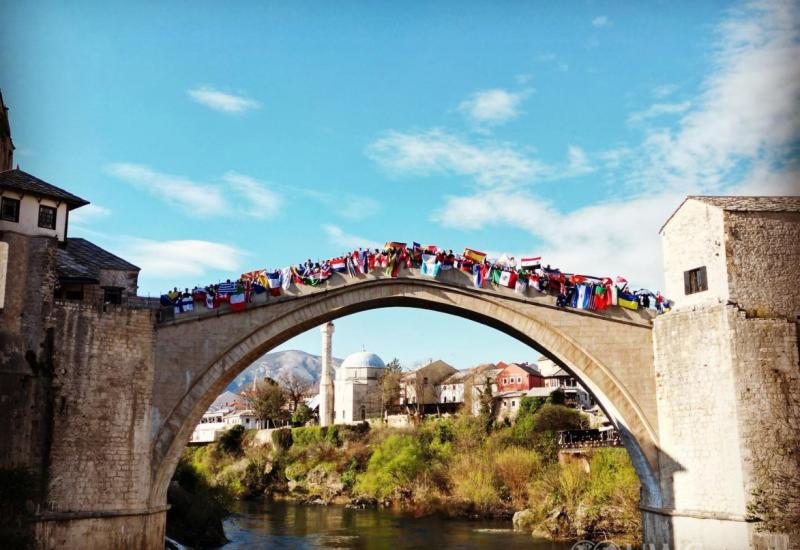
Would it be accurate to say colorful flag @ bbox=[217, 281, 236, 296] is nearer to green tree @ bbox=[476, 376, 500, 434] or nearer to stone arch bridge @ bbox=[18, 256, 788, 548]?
stone arch bridge @ bbox=[18, 256, 788, 548]

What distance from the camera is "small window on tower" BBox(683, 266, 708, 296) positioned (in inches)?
847

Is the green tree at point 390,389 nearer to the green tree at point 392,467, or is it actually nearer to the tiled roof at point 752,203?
the green tree at point 392,467

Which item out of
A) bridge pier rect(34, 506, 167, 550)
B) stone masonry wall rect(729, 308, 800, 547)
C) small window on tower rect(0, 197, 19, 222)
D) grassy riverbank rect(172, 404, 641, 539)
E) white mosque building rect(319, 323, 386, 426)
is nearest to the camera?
stone masonry wall rect(729, 308, 800, 547)

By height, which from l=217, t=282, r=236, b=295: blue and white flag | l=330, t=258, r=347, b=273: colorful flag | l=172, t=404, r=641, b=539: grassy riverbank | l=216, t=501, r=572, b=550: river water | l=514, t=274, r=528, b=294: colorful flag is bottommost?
l=216, t=501, r=572, b=550: river water

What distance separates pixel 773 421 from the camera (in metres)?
19.9

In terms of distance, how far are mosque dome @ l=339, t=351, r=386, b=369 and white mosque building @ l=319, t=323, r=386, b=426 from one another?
107 millimetres

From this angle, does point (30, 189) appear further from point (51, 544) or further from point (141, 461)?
point (51, 544)

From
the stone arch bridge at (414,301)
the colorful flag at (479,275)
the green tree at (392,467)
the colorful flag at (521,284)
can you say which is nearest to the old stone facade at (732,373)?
the stone arch bridge at (414,301)

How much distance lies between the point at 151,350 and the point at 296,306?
13.9 ft

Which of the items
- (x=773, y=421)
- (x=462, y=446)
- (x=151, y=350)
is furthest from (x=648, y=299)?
(x=462, y=446)

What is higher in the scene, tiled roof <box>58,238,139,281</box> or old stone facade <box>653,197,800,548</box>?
tiled roof <box>58,238,139,281</box>

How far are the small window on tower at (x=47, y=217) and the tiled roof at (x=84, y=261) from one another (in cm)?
109

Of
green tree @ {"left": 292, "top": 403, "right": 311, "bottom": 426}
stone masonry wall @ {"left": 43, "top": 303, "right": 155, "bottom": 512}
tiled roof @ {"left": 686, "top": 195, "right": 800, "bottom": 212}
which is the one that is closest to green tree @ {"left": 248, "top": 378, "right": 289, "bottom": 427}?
green tree @ {"left": 292, "top": 403, "right": 311, "bottom": 426}

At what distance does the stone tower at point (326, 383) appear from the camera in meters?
79.4
